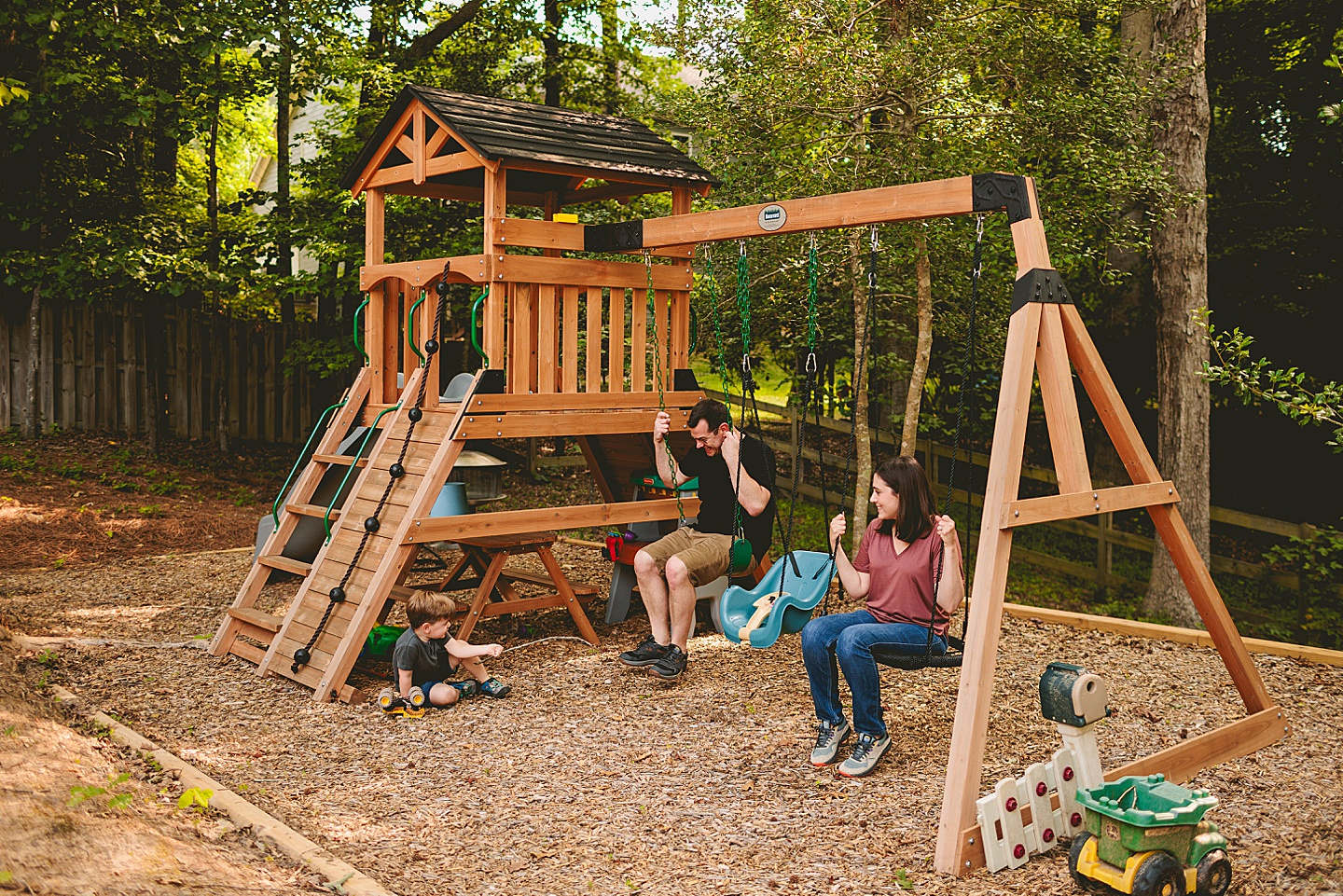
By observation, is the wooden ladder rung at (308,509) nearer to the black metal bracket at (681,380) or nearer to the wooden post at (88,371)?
the black metal bracket at (681,380)

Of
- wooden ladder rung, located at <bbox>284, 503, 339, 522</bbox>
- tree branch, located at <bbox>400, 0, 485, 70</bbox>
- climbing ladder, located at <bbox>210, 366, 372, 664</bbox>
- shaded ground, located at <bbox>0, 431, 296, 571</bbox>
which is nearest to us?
climbing ladder, located at <bbox>210, 366, 372, 664</bbox>

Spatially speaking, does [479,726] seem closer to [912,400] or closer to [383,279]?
[383,279]

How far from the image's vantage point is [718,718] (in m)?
5.24

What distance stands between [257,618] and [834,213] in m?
4.05

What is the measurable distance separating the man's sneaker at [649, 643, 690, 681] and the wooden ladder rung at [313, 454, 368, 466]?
89.9 inches

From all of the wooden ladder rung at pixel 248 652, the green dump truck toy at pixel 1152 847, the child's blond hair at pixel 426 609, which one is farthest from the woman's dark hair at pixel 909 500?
the wooden ladder rung at pixel 248 652

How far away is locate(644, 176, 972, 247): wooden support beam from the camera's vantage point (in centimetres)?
450

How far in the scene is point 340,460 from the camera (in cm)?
662

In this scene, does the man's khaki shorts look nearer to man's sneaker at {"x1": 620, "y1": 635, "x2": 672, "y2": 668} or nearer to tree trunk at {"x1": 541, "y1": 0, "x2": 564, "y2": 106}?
man's sneaker at {"x1": 620, "y1": 635, "x2": 672, "y2": 668}

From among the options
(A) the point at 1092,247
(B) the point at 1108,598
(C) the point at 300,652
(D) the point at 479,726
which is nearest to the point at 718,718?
(D) the point at 479,726

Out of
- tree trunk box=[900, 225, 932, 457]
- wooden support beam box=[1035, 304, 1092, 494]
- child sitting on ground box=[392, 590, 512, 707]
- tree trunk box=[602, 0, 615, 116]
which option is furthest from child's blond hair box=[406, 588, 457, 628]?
tree trunk box=[602, 0, 615, 116]

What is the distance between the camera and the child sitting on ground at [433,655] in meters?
5.37

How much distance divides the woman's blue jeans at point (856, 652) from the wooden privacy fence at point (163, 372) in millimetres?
9908

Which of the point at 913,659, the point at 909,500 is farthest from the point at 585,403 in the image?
the point at 913,659
